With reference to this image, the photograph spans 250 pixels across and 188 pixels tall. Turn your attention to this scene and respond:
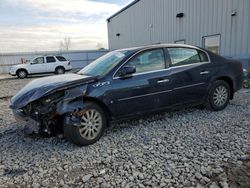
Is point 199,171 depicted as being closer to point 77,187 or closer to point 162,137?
point 162,137

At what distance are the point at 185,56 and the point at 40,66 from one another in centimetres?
1492

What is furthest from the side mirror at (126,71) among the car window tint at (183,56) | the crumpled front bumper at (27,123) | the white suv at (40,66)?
the white suv at (40,66)

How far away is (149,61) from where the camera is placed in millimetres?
4305

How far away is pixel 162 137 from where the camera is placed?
3.86 m

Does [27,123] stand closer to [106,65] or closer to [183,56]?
[106,65]

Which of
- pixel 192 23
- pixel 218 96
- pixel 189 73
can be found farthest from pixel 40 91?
pixel 192 23

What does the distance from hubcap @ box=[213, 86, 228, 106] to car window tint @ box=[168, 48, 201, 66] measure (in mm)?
832

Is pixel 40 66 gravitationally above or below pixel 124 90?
above

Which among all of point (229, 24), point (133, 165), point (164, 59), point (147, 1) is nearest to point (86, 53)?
point (147, 1)

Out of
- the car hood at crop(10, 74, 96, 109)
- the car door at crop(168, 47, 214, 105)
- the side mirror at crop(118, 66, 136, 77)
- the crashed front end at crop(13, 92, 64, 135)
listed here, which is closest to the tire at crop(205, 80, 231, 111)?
the car door at crop(168, 47, 214, 105)

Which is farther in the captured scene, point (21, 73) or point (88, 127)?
point (21, 73)

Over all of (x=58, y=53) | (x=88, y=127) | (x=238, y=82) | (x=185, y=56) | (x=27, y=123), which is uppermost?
(x=58, y=53)

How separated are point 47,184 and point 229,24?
9706 millimetres

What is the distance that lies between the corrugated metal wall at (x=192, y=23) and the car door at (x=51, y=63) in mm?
6710
